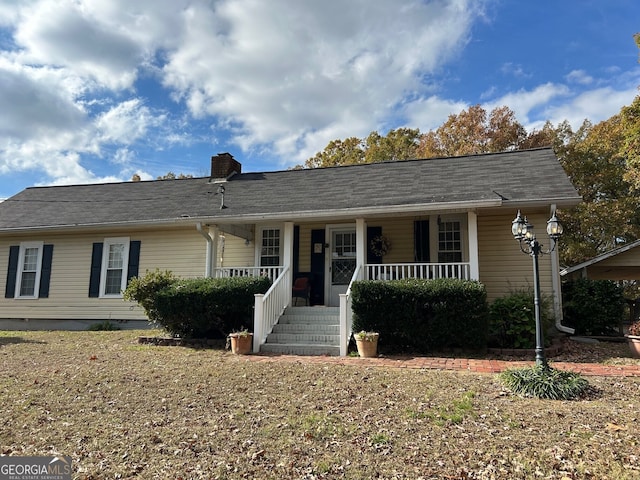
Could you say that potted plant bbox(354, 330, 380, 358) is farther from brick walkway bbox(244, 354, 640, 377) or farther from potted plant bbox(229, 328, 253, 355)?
potted plant bbox(229, 328, 253, 355)

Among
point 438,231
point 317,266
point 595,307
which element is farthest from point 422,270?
point 595,307

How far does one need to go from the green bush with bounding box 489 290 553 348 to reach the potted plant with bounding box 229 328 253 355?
4.80 meters

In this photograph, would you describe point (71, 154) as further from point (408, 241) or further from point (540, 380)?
point (540, 380)

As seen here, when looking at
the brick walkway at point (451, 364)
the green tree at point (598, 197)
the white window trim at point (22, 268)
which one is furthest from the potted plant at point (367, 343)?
the green tree at point (598, 197)

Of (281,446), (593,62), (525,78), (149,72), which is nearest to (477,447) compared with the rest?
(281,446)

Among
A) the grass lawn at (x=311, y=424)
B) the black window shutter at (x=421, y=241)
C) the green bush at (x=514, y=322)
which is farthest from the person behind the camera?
the black window shutter at (x=421, y=241)

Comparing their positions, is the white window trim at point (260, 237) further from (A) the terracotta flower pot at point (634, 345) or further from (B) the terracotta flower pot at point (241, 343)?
(A) the terracotta flower pot at point (634, 345)

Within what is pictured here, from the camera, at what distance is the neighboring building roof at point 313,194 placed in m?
9.32

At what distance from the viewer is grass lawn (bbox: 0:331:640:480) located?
10.8 ft

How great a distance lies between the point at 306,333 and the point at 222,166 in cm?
820

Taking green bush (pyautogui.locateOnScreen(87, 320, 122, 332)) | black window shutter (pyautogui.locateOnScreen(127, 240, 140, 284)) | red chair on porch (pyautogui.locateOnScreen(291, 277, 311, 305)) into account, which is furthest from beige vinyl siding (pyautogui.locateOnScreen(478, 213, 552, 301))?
green bush (pyautogui.locateOnScreen(87, 320, 122, 332))

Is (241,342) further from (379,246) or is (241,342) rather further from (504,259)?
(504,259)

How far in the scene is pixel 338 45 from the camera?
1155cm

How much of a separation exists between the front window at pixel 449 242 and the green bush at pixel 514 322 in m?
1.99
